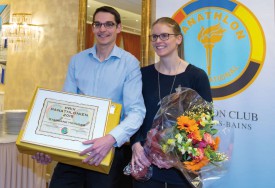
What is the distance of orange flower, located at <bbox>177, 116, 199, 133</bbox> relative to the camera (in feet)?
3.84

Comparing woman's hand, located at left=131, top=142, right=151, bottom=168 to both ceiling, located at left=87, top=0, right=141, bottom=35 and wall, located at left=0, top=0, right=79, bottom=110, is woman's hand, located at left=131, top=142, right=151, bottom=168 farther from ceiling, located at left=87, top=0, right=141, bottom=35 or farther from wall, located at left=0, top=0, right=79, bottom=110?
wall, located at left=0, top=0, right=79, bottom=110

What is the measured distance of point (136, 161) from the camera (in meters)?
1.42

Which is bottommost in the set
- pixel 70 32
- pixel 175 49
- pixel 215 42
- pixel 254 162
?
pixel 254 162

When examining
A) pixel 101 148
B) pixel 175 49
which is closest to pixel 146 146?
pixel 101 148

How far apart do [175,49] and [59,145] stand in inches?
Result: 29.9

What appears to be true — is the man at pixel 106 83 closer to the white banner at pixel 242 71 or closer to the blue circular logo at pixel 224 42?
the white banner at pixel 242 71

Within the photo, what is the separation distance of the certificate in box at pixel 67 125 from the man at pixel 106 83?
0.11 meters

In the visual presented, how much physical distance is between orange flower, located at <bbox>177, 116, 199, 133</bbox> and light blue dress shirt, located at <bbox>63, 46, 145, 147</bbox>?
0.34 m

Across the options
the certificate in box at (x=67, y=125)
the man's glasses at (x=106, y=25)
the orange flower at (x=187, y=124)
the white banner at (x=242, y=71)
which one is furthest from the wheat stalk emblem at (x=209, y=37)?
the orange flower at (x=187, y=124)

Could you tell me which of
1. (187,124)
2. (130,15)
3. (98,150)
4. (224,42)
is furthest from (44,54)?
(187,124)

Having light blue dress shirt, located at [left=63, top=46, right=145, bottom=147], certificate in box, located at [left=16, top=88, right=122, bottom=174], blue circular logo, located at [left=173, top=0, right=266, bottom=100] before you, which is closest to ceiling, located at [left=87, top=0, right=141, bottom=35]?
blue circular logo, located at [left=173, top=0, right=266, bottom=100]

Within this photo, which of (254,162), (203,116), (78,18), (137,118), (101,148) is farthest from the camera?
(78,18)

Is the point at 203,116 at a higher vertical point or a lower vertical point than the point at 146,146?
higher

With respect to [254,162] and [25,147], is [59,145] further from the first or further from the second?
[254,162]
